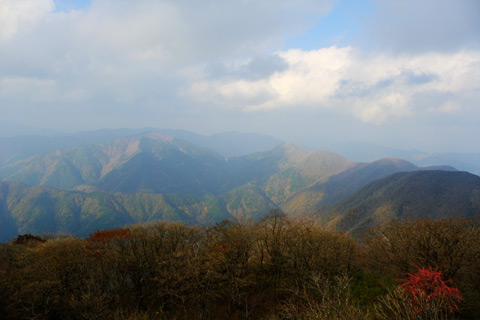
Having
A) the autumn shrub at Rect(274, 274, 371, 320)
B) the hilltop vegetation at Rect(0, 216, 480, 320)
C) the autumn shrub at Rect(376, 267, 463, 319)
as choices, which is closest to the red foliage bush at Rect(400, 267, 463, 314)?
the autumn shrub at Rect(376, 267, 463, 319)

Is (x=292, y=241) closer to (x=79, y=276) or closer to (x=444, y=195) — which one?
(x=79, y=276)

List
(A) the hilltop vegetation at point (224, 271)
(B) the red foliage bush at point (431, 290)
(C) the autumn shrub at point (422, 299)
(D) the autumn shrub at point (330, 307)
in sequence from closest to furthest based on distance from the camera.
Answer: (C) the autumn shrub at point (422, 299), (D) the autumn shrub at point (330, 307), (B) the red foliage bush at point (431, 290), (A) the hilltop vegetation at point (224, 271)

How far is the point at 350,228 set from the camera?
183125 millimetres

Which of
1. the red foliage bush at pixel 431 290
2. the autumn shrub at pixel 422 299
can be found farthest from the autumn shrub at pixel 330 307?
→ the red foliage bush at pixel 431 290

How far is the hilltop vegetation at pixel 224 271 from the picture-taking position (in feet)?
111

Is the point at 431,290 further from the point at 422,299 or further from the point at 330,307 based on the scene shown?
the point at 330,307

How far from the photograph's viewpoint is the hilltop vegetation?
111 ft

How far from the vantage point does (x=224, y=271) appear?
1620 inches

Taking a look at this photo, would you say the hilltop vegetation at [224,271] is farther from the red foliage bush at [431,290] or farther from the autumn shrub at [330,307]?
the red foliage bush at [431,290]

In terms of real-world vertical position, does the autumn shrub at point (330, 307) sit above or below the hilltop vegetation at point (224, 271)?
above

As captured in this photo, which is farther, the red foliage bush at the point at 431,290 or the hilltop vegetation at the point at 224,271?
the hilltop vegetation at the point at 224,271

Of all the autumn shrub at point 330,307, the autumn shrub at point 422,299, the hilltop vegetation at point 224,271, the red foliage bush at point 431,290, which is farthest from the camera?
the hilltop vegetation at point 224,271

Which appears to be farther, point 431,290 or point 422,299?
point 431,290

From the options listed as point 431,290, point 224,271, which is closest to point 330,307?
point 431,290
